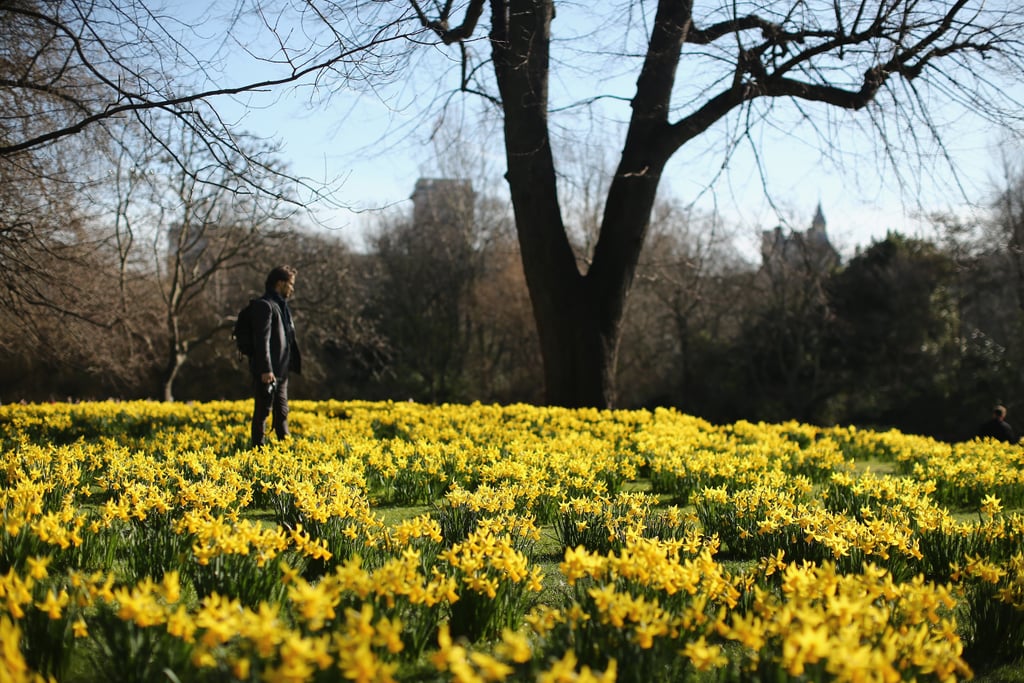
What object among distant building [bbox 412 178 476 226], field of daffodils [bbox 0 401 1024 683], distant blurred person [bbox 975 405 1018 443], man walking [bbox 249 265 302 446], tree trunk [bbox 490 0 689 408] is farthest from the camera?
distant building [bbox 412 178 476 226]

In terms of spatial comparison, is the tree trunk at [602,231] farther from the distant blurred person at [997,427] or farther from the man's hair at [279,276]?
the distant blurred person at [997,427]

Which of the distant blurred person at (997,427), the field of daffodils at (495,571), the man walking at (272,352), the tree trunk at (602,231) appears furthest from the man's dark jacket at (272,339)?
the distant blurred person at (997,427)

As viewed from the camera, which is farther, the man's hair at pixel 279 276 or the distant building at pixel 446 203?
the distant building at pixel 446 203

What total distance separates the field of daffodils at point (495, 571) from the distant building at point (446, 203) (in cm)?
2651

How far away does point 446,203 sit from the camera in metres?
34.0

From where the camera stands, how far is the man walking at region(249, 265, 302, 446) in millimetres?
7379

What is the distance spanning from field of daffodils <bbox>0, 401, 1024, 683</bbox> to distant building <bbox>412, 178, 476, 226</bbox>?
87.0 ft

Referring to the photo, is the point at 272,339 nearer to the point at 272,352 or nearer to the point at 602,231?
the point at 272,352

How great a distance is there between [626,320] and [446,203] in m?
9.64

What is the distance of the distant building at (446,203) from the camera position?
108ft

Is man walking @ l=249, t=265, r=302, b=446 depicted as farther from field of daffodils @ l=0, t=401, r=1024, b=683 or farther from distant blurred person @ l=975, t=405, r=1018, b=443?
distant blurred person @ l=975, t=405, r=1018, b=443

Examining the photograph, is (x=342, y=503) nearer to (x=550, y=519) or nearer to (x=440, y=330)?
(x=550, y=519)

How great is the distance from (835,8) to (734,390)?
20.7 meters

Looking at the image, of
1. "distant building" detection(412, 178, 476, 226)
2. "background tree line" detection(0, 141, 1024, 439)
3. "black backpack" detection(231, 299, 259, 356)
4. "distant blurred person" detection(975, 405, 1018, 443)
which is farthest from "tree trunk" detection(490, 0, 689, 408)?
"distant building" detection(412, 178, 476, 226)
